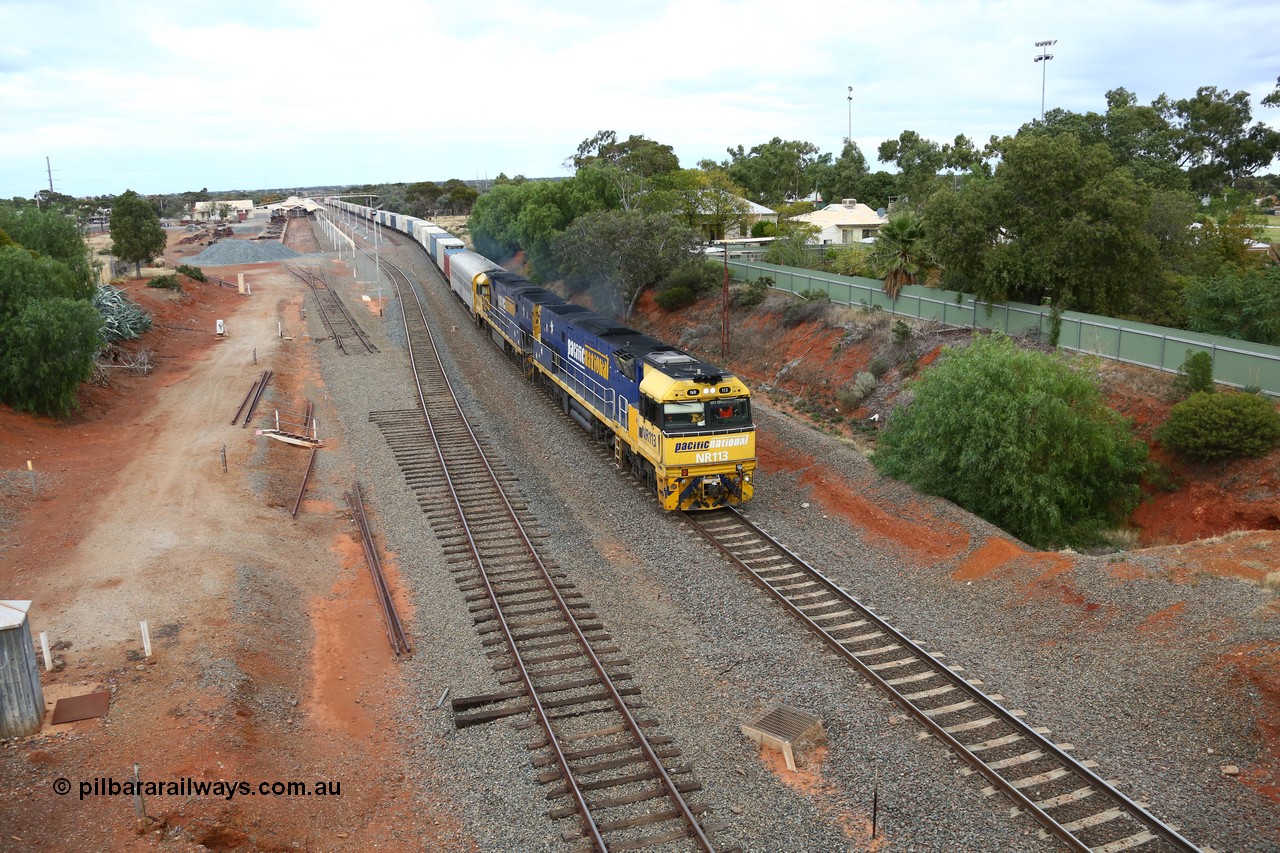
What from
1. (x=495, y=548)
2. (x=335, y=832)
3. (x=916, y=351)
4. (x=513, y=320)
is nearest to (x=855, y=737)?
(x=335, y=832)

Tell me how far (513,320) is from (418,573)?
870 inches

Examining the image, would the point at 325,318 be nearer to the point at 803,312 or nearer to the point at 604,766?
the point at 803,312

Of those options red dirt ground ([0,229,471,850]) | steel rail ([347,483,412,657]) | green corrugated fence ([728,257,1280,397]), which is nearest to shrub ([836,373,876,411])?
green corrugated fence ([728,257,1280,397])

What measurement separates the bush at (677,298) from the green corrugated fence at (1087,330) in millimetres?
8458

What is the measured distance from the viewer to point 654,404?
22.0 meters

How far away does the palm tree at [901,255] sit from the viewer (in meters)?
36.3

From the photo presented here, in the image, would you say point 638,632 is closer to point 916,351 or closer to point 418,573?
point 418,573

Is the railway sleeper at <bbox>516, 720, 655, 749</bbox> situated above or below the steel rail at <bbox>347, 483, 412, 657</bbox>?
below

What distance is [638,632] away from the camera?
55.0ft

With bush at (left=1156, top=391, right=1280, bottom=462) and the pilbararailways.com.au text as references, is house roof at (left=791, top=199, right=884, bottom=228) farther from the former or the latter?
the pilbararailways.com.au text

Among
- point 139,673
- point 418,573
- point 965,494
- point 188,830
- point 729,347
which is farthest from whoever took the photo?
point 729,347

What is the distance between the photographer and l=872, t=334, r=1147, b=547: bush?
21094mm

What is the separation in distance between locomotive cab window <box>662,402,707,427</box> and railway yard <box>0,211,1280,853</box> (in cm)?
264

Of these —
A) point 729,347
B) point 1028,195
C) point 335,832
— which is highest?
point 1028,195
